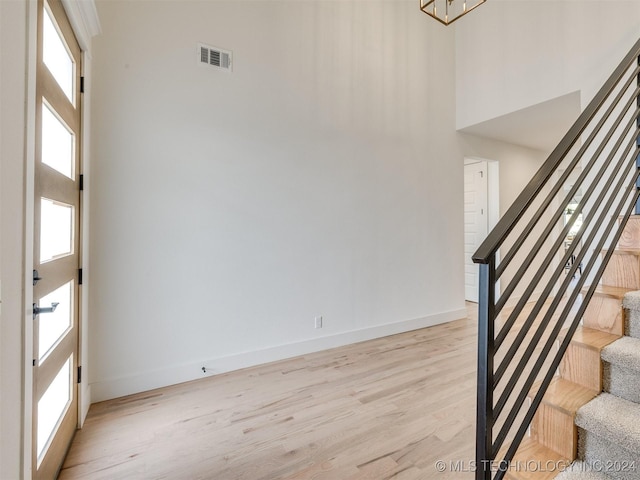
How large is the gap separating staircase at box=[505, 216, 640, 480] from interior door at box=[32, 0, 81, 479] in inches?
79.5

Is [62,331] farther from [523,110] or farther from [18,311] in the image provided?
[523,110]

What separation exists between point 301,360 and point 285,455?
1.22m

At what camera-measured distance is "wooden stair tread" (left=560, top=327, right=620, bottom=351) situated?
1229mm

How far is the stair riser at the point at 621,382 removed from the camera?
3.76 ft

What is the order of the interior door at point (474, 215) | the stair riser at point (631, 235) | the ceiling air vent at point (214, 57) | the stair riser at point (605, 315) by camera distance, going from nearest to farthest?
the stair riser at point (605, 315)
the stair riser at point (631, 235)
the ceiling air vent at point (214, 57)
the interior door at point (474, 215)

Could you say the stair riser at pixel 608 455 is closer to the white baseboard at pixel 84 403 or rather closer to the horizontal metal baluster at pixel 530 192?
the horizontal metal baluster at pixel 530 192

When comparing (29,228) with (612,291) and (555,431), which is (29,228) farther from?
(612,291)

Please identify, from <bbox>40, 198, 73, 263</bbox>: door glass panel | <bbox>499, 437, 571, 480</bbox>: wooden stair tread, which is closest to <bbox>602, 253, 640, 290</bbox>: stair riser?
<bbox>499, 437, 571, 480</bbox>: wooden stair tread

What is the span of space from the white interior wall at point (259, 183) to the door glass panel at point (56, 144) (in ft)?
1.46

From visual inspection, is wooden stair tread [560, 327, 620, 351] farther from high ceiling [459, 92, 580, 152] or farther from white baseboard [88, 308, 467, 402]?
high ceiling [459, 92, 580, 152]

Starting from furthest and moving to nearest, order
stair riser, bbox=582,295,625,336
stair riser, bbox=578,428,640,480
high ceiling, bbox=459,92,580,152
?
high ceiling, bbox=459,92,580,152 → stair riser, bbox=582,295,625,336 → stair riser, bbox=578,428,640,480

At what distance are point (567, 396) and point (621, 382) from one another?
8.5 inches

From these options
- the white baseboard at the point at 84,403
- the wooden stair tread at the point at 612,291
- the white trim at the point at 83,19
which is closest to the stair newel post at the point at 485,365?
the wooden stair tread at the point at 612,291

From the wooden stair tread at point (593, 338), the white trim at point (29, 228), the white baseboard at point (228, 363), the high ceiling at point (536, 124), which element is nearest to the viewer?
the white trim at point (29, 228)
